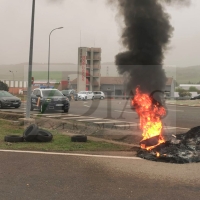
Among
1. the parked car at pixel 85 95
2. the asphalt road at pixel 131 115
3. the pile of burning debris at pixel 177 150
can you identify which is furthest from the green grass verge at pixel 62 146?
the parked car at pixel 85 95

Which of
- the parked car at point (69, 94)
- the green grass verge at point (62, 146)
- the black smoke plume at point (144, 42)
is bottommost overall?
the green grass verge at point (62, 146)

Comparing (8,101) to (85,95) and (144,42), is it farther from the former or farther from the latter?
(85,95)

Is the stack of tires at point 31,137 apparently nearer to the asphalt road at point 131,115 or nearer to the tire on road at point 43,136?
the tire on road at point 43,136

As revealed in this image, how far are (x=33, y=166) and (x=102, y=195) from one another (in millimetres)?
2037

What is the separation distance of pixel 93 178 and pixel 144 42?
4.40 m

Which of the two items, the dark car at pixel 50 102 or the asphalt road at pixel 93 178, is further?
the dark car at pixel 50 102

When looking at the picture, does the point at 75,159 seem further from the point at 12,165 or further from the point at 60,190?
the point at 60,190

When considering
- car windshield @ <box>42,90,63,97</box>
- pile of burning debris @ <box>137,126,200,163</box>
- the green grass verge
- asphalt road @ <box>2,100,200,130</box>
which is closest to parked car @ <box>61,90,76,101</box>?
asphalt road @ <box>2,100,200,130</box>

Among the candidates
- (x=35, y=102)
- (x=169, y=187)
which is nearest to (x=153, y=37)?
(x=169, y=187)

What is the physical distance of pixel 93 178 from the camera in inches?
200

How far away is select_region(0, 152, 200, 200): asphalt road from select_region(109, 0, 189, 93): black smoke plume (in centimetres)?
256

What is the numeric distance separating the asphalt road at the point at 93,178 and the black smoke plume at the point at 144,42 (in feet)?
8.41

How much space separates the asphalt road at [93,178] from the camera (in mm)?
4285

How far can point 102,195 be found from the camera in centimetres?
426
